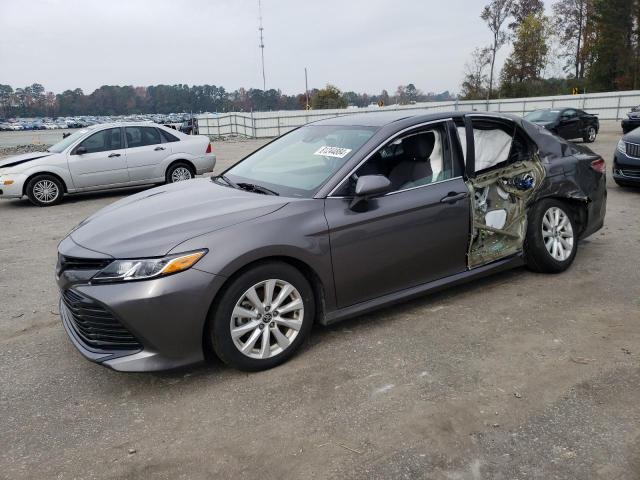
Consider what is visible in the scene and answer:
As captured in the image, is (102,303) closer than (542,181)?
Yes

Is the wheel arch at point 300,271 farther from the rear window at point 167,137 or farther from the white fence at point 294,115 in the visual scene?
the white fence at point 294,115

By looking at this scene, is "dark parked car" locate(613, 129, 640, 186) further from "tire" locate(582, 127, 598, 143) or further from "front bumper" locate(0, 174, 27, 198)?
"tire" locate(582, 127, 598, 143)

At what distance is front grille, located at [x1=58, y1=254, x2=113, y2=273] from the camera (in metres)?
3.27

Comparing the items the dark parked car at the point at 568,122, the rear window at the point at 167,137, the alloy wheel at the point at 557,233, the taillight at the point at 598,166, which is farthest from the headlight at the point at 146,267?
the dark parked car at the point at 568,122

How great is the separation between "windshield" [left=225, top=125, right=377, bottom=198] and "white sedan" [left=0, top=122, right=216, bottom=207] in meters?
6.90

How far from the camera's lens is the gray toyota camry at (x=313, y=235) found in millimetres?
3213

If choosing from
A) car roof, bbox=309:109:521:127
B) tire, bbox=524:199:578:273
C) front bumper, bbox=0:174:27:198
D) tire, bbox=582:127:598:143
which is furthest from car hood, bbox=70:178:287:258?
tire, bbox=582:127:598:143

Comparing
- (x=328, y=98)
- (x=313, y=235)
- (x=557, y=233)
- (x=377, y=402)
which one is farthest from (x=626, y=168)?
(x=328, y=98)

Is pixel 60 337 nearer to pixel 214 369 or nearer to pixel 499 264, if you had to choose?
pixel 214 369

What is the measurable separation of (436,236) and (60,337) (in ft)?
9.82

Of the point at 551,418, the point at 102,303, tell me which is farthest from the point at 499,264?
the point at 102,303

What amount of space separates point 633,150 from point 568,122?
12.2 m

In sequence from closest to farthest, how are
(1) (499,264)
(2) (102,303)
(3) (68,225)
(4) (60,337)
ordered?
(2) (102,303), (4) (60,337), (1) (499,264), (3) (68,225)

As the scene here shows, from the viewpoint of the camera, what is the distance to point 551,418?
9.64ft
